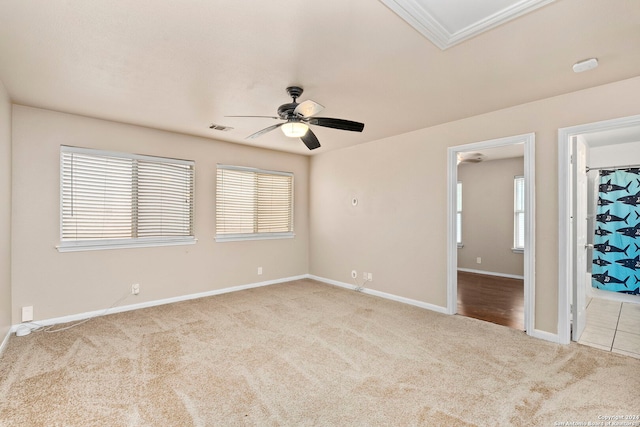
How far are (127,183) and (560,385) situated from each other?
5022 mm

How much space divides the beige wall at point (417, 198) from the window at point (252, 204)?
0.63m

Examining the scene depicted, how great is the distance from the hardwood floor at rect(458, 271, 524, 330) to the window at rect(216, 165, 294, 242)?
3.23 m

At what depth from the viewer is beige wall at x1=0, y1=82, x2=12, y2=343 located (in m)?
2.88

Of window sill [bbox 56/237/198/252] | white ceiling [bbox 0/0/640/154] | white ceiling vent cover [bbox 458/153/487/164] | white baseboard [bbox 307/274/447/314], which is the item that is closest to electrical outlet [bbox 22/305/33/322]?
window sill [bbox 56/237/198/252]

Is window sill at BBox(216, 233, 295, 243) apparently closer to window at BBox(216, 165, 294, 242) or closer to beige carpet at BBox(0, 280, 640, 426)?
window at BBox(216, 165, 294, 242)

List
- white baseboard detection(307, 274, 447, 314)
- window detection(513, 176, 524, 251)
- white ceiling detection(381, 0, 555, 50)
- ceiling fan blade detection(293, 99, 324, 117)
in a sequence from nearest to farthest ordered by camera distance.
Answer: white ceiling detection(381, 0, 555, 50)
ceiling fan blade detection(293, 99, 324, 117)
white baseboard detection(307, 274, 447, 314)
window detection(513, 176, 524, 251)

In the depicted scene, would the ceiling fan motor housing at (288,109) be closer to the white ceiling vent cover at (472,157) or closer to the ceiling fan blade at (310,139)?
the ceiling fan blade at (310,139)

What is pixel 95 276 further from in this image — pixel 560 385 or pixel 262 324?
pixel 560 385

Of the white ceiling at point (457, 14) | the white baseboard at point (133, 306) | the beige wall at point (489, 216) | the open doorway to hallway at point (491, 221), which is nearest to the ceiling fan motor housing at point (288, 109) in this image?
the white ceiling at point (457, 14)

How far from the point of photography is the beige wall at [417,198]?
3.10m

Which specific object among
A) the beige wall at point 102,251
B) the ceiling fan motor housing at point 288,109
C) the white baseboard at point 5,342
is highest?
the ceiling fan motor housing at point 288,109

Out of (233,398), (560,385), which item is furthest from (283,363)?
(560,385)

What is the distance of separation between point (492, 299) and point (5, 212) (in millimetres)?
6150

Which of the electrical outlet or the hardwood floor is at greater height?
the electrical outlet
